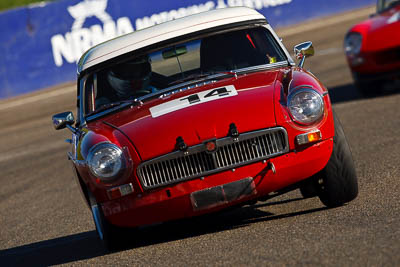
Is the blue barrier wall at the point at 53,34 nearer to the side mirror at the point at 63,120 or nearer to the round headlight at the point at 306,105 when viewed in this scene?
the side mirror at the point at 63,120

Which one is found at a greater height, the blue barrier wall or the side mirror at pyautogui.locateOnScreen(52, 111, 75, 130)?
the side mirror at pyautogui.locateOnScreen(52, 111, 75, 130)

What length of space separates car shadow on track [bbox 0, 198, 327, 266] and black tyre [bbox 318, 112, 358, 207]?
254mm

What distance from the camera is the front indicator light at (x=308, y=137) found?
18.1ft

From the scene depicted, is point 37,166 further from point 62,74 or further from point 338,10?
point 338,10

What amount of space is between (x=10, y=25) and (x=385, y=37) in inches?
483

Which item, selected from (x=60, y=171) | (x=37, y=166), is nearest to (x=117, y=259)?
(x=60, y=171)

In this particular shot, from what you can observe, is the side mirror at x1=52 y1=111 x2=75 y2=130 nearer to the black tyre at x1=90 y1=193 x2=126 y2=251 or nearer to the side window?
the side window

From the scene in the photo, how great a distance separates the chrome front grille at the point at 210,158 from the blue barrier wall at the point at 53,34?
16.0 meters

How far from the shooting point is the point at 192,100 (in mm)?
5879

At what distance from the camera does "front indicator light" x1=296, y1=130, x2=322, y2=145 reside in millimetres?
5520

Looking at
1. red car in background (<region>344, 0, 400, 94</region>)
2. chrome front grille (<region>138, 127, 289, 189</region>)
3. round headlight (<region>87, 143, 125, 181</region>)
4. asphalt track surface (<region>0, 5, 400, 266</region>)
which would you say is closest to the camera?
asphalt track surface (<region>0, 5, 400, 266</region>)

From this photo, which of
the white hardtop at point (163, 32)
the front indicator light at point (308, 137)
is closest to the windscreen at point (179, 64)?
the white hardtop at point (163, 32)

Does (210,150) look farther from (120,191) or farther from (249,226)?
(249,226)

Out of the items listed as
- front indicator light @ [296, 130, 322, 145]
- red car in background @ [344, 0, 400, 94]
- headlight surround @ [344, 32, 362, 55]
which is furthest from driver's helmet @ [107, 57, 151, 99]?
headlight surround @ [344, 32, 362, 55]
